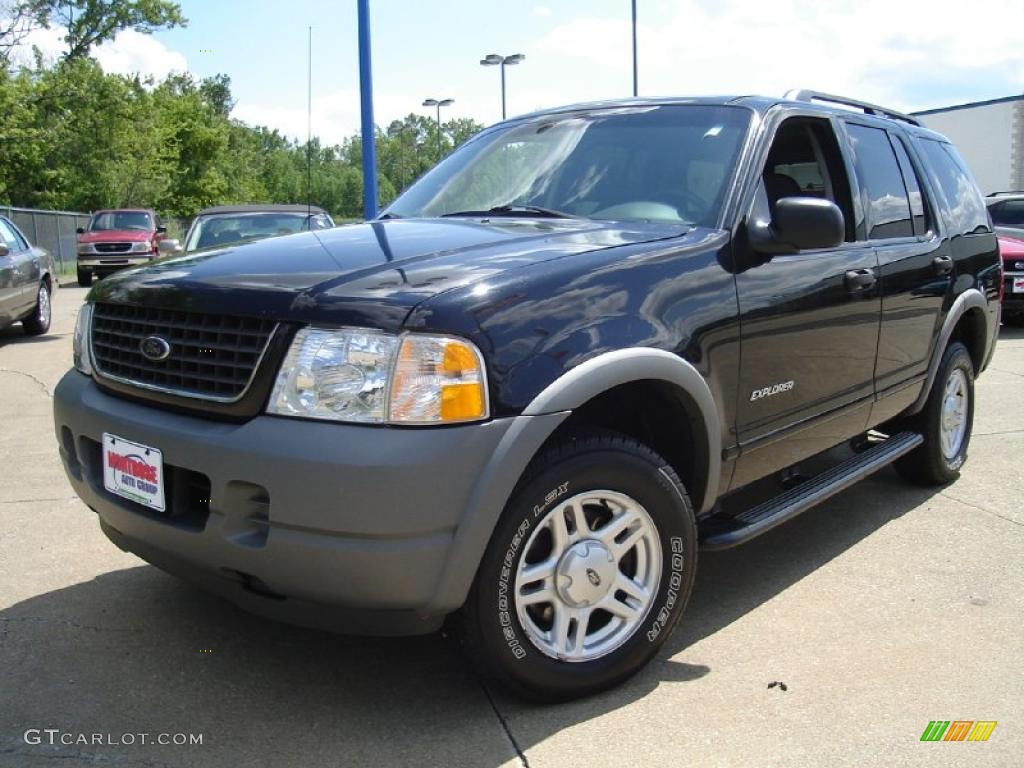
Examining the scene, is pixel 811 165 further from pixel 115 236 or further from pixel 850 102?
pixel 115 236

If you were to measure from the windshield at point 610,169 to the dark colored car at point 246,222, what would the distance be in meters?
6.34

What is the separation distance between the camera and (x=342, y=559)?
7.95 ft

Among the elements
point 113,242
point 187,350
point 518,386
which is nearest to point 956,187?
point 518,386

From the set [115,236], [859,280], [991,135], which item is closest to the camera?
[859,280]

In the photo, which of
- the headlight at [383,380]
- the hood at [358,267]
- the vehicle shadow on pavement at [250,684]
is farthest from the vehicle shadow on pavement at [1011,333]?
the headlight at [383,380]

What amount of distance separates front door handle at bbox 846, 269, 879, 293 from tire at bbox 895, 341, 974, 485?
4.02 feet

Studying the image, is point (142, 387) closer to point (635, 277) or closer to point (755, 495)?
point (635, 277)

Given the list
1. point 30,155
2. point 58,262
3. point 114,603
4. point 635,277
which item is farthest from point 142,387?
point 30,155

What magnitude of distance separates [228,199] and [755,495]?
54.8 meters

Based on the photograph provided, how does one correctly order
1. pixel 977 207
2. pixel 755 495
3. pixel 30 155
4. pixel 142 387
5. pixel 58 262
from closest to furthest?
1. pixel 142 387
2. pixel 755 495
3. pixel 977 207
4. pixel 58 262
5. pixel 30 155

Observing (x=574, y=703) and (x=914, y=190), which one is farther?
(x=914, y=190)

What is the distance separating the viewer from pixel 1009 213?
47.1 feet

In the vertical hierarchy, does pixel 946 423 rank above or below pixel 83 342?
below

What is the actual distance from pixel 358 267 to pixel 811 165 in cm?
221
